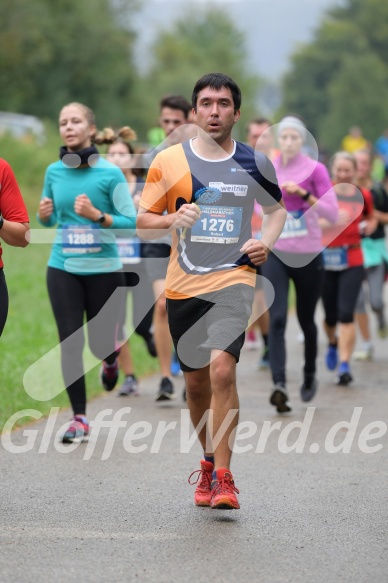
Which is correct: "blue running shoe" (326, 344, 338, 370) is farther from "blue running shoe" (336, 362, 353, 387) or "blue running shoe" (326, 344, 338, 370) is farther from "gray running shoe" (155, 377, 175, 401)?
"gray running shoe" (155, 377, 175, 401)

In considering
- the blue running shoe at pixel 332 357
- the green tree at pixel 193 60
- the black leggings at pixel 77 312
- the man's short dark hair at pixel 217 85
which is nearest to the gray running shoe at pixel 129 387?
the black leggings at pixel 77 312

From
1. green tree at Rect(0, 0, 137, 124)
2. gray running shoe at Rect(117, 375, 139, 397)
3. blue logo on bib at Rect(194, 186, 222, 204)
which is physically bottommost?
gray running shoe at Rect(117, 375, 139, 397)

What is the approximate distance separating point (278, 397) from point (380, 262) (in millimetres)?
4209

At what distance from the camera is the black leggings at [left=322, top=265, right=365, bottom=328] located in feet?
36.4

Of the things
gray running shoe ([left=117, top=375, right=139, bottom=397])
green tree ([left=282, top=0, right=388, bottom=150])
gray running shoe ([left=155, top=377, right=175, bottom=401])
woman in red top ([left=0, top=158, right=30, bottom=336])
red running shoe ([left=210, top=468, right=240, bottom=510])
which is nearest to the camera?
red running shoe ([left=210, top=468, right=240, bottom=510])

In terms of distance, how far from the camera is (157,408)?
967 cm

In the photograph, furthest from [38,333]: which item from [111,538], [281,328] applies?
[111,538]

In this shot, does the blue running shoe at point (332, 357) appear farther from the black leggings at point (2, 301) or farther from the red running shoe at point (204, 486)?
the black leggings at point (2, 301)

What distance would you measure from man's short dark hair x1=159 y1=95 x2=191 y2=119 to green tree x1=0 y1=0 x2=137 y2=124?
128ft

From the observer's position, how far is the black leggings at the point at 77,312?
8.17 metres

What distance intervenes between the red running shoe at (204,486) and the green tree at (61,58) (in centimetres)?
4327

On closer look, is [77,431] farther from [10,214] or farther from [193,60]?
[193,60]

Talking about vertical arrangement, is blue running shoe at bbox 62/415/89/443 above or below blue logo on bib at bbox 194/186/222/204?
below

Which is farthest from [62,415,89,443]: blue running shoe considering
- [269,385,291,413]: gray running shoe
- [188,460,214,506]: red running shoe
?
[188,460,214,506]: red running shoe
